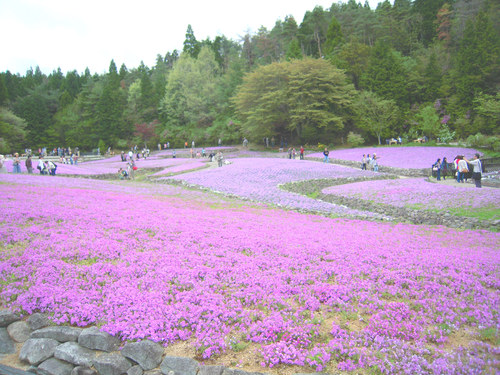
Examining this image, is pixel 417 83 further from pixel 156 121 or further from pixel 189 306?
pixel 189 306

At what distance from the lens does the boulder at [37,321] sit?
19.0 feet

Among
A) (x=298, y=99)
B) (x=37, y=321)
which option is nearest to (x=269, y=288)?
(x=37, y=321)

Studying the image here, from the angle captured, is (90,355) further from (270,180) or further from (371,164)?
(371,164)

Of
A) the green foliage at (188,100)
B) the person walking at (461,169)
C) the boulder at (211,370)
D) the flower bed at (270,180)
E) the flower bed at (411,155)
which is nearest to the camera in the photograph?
the boulder at (211,370)

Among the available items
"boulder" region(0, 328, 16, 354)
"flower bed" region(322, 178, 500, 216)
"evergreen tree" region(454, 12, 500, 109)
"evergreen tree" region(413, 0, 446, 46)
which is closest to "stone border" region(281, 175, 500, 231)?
"flower bed" region(322, 178, 500, 216)

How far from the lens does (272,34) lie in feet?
340

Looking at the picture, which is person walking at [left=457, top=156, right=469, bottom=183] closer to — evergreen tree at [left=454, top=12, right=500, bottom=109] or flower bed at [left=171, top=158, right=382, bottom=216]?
flower bed at [left=171, top=158, right=382, bottom=216]

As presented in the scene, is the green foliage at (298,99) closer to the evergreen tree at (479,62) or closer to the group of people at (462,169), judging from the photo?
the evergreen tree at (479,62)

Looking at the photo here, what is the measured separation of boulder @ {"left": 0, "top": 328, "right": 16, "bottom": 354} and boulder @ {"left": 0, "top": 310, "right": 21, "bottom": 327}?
0.74 ft

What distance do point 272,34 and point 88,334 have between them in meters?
111

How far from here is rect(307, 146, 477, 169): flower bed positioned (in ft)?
121

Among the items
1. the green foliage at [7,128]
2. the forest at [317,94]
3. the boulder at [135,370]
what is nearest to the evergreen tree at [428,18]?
the forest at [317,94]

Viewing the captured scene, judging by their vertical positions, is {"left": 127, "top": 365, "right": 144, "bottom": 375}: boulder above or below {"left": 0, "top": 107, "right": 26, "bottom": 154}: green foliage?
below

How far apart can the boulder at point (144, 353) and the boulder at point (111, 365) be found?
11 centimetres
